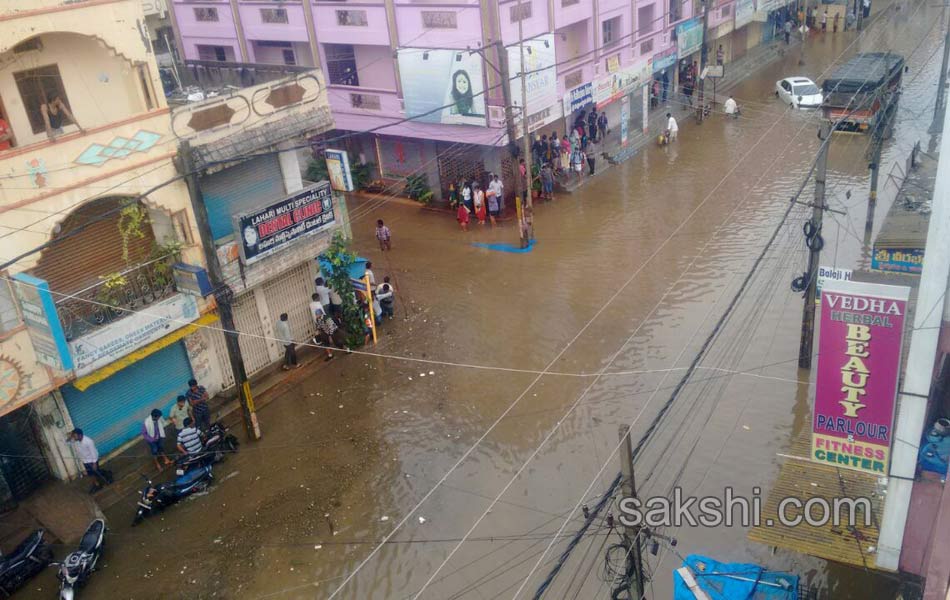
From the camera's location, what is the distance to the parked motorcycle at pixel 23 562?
41.1 feet

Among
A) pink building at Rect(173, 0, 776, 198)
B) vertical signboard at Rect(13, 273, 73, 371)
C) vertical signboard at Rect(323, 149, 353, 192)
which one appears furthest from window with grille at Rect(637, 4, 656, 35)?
vertical signboard at Rect(13, 273, 73, 371)

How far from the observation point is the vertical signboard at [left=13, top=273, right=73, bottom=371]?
12.5 meters

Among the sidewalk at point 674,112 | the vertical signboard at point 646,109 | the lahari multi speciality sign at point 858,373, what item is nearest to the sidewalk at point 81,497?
the lahari multi speciality sign at point 858,373

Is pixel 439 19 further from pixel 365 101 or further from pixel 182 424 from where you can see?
pixel 182 424

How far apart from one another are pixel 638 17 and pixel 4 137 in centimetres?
2424

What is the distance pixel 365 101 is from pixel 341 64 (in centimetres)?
185

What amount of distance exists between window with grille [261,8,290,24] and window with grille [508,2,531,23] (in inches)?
352

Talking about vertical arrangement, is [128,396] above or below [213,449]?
above

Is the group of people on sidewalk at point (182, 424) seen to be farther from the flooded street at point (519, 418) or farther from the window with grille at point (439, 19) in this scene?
the window with grille at point (439, 19)

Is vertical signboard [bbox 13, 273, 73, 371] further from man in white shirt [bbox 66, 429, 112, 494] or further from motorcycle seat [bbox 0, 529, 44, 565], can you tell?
motorcycle seat [bbox 0, 529, 44, 565]

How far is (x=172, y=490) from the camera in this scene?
46.7ft

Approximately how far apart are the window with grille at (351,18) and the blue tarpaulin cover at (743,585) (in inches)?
829

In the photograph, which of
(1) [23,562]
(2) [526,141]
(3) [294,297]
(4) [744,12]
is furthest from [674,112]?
(1) [23,562]

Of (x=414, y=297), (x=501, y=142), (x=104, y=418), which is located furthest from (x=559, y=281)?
(x=104, y=418)
